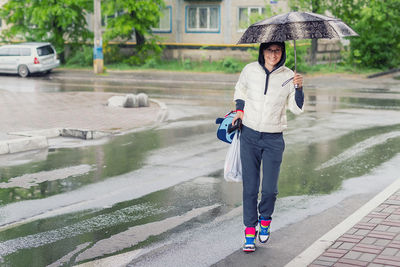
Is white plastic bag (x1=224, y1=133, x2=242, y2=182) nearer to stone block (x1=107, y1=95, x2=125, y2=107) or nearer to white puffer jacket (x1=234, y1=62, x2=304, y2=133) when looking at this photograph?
white puffer jacket (x1=234, y1=62, x2=304, y2=133)

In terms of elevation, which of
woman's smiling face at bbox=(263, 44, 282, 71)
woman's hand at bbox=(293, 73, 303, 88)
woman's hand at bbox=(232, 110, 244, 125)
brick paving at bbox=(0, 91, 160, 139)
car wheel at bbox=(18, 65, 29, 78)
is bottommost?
brick paving at bbox=(0, 91, 160, 139)

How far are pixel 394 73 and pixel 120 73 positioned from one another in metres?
14.0

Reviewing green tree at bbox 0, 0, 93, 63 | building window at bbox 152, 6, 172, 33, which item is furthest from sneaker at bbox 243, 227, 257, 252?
building window at bbox 152, 6, 172, 33

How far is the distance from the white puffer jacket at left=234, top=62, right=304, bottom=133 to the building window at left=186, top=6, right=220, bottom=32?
110 ft

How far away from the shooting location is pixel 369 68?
1266 inches

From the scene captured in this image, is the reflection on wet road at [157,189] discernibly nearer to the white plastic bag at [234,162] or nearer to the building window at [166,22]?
the white plastic bag at [234,162]

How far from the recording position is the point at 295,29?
5.91m

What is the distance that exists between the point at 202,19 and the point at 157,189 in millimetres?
32012

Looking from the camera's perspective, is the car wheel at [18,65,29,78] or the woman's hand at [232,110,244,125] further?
the car wheel at [18,65,29,78]

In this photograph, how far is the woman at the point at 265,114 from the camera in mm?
5926

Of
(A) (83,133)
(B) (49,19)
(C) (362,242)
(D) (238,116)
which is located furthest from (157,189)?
(B) (49,19)

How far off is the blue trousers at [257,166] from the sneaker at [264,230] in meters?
0.05

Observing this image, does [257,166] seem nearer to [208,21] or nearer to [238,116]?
[238,116]

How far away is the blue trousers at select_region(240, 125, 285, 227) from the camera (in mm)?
5941
